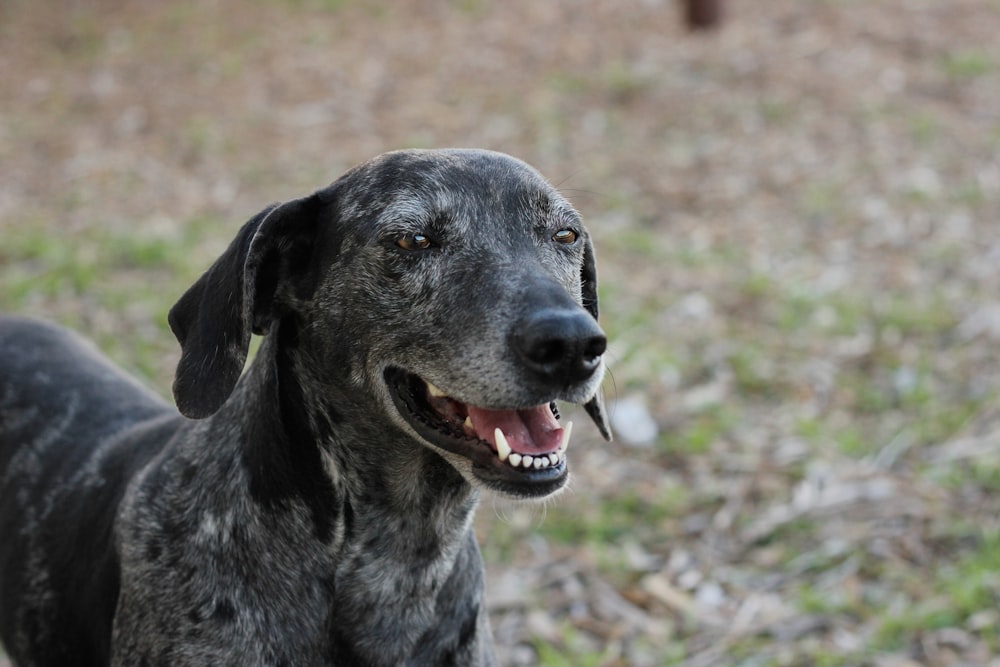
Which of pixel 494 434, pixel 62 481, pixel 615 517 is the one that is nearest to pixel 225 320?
pixel 494 434

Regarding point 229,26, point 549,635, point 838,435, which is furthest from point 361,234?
point 229,26

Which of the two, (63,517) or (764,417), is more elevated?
(63,517)

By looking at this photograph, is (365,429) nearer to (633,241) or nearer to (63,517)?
(63,517)

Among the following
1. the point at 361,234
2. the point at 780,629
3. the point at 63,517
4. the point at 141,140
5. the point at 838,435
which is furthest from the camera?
the point at 141,140

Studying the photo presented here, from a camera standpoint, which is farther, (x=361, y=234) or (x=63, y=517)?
(x=63, y=517)

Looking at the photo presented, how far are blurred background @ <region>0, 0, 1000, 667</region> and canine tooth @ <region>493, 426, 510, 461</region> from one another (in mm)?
1697

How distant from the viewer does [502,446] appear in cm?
302

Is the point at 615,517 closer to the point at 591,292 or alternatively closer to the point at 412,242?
the point at 591,292

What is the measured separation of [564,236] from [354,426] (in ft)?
2.55

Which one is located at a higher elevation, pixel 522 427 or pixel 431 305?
pixel 431 305

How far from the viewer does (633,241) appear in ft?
28.1

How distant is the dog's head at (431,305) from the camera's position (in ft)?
9.80

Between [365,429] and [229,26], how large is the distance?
1015 centimetres

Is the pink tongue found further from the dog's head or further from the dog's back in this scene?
the dog's back
